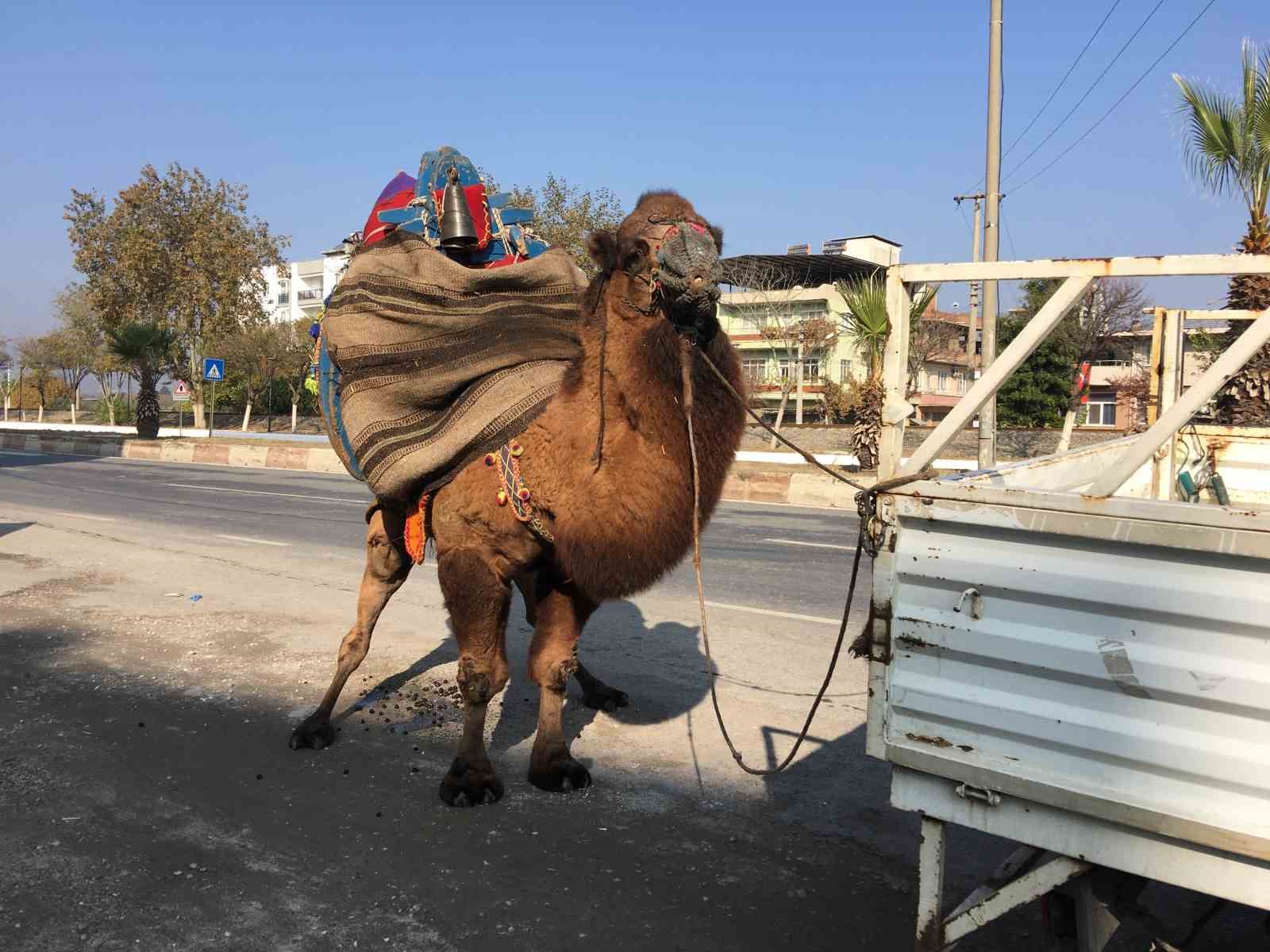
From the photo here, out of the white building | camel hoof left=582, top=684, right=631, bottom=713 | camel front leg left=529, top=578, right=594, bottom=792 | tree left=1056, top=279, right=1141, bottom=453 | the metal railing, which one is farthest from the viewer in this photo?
the white building

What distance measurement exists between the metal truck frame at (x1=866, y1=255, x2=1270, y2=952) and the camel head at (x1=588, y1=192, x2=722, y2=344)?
3.06 ft

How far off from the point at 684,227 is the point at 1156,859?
2.51 metres

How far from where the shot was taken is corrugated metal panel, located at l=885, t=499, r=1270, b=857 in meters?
2.22

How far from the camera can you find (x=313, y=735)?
5.10 meters

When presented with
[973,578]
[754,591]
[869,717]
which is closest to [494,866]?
[869,717]

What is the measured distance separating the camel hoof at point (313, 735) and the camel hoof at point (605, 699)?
4.64ft

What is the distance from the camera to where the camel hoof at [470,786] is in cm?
A: 439

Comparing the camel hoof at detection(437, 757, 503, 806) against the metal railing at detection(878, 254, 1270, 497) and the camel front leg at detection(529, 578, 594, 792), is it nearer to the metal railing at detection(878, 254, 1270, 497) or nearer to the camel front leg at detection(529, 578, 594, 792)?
the camel front leg at detection(529, 578, 594, 792)

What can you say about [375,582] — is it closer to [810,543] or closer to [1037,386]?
[810,543]

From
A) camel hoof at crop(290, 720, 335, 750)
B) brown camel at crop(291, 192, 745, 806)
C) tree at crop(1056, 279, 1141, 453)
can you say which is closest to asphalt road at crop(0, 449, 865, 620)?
brown camel at crop(291, 192, 745, 806)

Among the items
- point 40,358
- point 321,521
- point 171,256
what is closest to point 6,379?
point 40,358

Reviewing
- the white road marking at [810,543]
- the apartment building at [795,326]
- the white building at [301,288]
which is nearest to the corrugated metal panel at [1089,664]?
the white road marking at [810,543]

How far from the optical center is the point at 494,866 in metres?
3.81

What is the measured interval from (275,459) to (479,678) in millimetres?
26859
